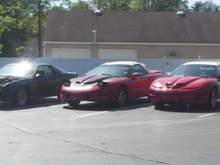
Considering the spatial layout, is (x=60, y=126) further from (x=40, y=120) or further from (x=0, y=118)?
(x=0, y=118)

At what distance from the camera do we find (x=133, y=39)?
4316 cm

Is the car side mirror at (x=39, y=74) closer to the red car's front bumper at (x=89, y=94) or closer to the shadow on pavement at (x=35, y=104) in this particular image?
the shadow on pavement at (x=35, y=104)

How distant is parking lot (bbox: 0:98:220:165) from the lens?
9805mm

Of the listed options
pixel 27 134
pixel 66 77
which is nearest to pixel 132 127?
pixel 27 134

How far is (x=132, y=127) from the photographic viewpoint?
13.7 meters

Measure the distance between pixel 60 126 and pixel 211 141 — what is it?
12.1 ft

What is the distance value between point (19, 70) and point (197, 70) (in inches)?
218

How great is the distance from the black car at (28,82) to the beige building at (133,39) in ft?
71.5

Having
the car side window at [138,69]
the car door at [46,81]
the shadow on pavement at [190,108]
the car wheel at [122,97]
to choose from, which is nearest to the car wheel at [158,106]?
the shadow on pavement at [190,108]

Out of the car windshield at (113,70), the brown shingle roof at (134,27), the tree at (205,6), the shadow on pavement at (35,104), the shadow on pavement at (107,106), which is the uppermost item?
the tree at (205,6)

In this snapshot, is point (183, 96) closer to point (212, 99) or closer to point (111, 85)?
point (212, 99)

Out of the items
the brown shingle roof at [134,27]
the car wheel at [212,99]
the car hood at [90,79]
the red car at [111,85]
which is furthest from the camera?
the brown shingle roof at [134,27]

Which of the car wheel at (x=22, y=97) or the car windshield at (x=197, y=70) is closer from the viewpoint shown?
the car windshield at (x=197, y=70)

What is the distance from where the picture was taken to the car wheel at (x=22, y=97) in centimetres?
1870
